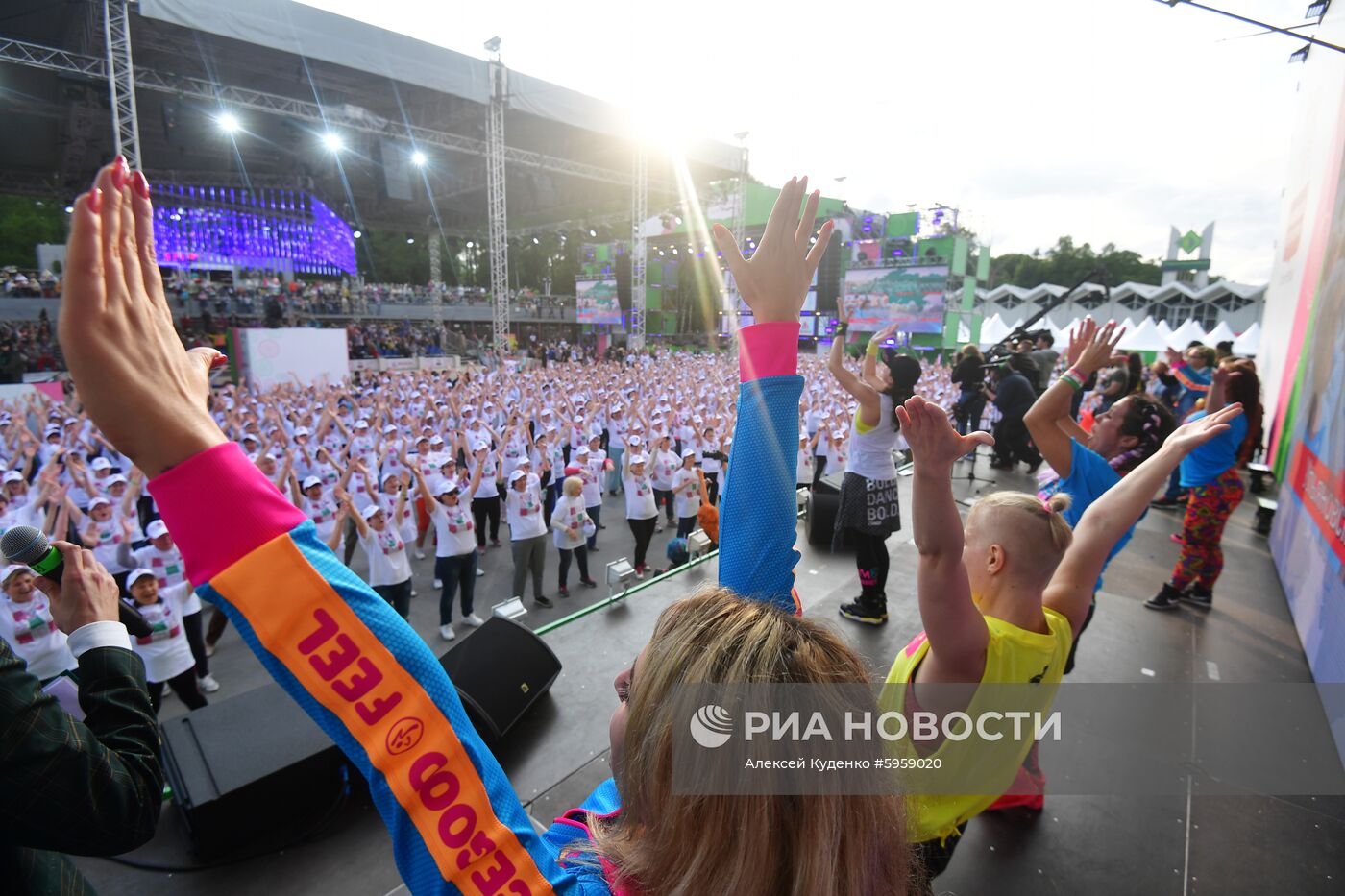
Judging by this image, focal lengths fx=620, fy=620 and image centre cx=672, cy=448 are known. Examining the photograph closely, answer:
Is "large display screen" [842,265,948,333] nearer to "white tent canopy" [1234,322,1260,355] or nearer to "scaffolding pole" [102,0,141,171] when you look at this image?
"white tent canopy" [1234,322,1260,355]

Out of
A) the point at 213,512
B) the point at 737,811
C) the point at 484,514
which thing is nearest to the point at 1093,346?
the point at 737,811

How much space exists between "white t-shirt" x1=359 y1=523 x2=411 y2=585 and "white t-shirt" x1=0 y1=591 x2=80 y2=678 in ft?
7.11

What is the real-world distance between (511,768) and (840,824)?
9.44ft

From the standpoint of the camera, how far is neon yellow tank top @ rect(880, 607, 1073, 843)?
1.66 m

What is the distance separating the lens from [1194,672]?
4141 mm

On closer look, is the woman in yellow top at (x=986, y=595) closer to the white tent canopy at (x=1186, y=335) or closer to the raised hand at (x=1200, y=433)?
the raised hand at (x=1200, y=433)

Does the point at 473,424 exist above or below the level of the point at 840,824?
below

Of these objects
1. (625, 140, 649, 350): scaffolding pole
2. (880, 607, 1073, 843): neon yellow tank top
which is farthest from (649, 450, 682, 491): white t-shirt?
(625, 140, 649, 350): scaffolding pole

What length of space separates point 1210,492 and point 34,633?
27.8 feet

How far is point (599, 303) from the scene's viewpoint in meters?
36.1

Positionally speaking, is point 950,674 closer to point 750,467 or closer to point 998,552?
point 998,552

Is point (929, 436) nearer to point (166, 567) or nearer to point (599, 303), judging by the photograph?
point (166, 567)

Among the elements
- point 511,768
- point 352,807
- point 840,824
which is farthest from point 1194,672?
point 352,807

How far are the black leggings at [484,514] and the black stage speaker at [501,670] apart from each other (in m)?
5.13
